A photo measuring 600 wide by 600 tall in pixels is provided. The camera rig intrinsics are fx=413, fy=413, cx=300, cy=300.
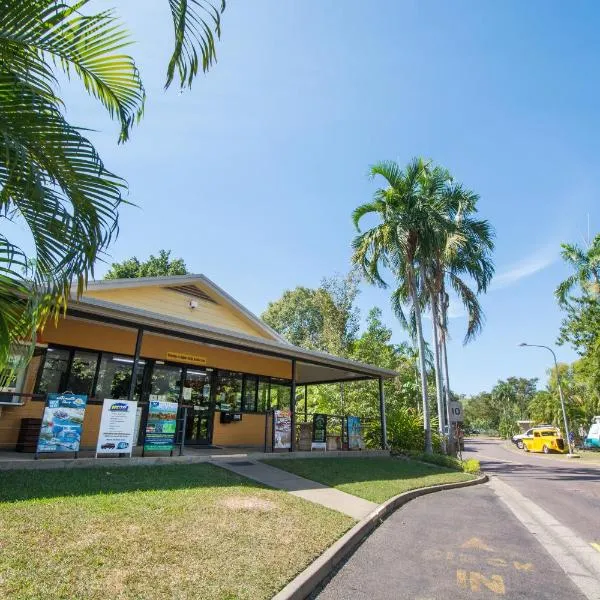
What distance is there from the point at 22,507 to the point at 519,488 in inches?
488

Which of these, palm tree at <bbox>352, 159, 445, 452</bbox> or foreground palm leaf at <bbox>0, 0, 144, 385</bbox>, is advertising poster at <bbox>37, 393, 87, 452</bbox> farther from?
palm tree at <bbox>352, 159, 445, 452</bbox>

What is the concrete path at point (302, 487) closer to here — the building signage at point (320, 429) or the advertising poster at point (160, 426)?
the advertising poster at point (160, 426)

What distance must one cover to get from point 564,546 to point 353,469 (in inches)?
228

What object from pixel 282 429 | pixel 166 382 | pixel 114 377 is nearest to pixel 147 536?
pixel 282 429

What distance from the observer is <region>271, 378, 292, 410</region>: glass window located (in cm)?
1645

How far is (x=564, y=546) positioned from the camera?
5.98m

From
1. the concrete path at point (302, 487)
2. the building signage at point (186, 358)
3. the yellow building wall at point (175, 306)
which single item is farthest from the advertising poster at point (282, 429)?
the yellow building wall at point (175, 306)

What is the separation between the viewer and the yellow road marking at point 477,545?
5.63m

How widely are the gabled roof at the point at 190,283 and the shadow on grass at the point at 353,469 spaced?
516cm

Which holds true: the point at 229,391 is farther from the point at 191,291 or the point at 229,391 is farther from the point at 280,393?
the point at 191,291

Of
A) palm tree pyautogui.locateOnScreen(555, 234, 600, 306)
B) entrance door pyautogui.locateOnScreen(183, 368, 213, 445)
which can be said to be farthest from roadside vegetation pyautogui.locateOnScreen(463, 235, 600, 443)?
entrance door pyautogui.locateOnScreen(183, 368, 213, 445)

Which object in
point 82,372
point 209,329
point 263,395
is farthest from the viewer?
point 263,395

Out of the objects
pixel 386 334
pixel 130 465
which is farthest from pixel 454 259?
pixel 130 465

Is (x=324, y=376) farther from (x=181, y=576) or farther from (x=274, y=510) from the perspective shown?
(x=181, y=576)
